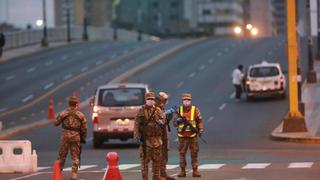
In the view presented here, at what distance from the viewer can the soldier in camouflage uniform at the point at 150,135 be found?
1692 cm

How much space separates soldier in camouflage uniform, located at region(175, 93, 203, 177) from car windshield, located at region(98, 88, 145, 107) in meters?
9.47

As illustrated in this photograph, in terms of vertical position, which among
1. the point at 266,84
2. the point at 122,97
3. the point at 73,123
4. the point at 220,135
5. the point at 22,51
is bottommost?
the point at 220,135

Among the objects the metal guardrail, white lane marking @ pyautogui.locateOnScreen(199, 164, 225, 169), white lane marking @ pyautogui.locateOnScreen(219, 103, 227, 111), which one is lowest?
white lane marking @ pyautogui.locateOnScreen(219, 103, 227, 111)

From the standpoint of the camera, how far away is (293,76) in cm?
3225

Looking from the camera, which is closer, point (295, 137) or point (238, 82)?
point (295, 137)

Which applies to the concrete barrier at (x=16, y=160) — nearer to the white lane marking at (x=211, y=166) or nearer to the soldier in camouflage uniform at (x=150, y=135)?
the white lane marking at (x=211, y=166)

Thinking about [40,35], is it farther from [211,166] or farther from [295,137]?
[211,166]

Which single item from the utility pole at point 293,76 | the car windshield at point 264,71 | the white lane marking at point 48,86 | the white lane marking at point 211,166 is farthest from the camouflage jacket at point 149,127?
the white lane marking at point 48,86

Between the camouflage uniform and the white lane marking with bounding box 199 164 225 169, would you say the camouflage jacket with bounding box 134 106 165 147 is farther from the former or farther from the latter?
the white lane marking with bounding box 199 164 225 169

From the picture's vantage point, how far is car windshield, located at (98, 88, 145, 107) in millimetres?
28828

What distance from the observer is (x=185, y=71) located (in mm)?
60594

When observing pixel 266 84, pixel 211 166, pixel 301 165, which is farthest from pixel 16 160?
pixel 266 84

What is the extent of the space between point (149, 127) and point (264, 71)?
3081 centimetres

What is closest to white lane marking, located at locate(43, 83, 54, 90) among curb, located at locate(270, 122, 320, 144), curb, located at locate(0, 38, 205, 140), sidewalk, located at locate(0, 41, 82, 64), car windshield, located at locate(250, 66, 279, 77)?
curb, located at locate(0, 38, 205, 140)
